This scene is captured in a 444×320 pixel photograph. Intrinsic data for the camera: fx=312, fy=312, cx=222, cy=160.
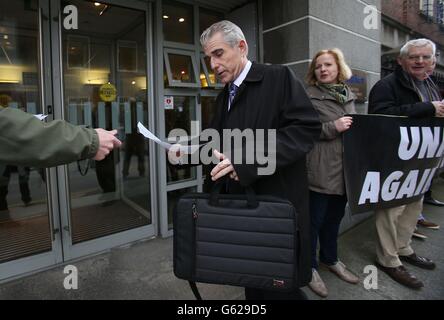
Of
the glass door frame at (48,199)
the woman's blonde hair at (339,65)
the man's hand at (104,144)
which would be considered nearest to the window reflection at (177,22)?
the glass door frame at (48,199)

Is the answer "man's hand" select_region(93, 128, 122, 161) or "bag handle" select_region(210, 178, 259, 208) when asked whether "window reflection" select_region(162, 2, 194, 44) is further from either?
"bag handle" select_region(210, 178, 259, 208)

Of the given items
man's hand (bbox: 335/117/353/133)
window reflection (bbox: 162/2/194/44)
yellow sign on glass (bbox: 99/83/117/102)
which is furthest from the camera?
window reflection (bbox: 162/2/194/44)

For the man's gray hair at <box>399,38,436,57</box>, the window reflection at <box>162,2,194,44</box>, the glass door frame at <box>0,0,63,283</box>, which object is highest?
the window reflection at <box>162,2,194,44</box>

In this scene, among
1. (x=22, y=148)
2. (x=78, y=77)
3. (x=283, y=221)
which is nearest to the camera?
(x=22, y=148)

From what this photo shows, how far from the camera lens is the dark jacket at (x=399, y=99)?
2896 mm

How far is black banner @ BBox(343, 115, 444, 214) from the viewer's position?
2814 mm

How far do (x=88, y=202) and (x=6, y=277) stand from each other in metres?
1.16

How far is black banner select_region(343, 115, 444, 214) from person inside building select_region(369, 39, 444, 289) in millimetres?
126

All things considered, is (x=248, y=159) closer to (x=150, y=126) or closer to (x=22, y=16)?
(x=150, y=126)

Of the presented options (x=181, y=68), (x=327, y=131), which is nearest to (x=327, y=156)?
(x=327, y=131)

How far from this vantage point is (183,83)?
12.6ft

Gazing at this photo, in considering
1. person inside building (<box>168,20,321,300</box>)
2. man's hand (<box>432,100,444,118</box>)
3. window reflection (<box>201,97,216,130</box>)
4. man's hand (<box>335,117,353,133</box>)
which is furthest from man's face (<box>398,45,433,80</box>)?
window reflection (<box>201,97,216,130</box>)
